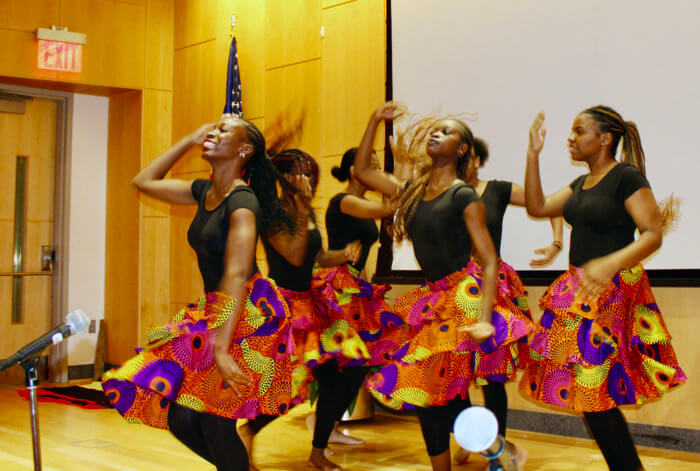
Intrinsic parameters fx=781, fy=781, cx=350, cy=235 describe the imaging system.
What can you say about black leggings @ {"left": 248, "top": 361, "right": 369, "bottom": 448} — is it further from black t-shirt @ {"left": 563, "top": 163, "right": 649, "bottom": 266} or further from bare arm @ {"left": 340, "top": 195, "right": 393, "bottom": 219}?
black t-shirt @ {"left": 563, "top": 163, "right": 649, "bottom": 266}

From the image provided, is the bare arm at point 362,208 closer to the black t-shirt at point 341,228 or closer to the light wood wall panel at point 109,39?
the black t-shirt at point 341,228

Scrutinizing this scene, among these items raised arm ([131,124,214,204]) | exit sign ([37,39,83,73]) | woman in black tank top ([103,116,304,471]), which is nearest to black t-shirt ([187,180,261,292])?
woman in black tank top ([103,116,304,471])

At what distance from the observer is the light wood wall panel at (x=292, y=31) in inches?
242

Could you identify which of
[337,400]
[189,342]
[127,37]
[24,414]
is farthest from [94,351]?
[189,342]

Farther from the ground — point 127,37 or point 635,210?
point 127,37

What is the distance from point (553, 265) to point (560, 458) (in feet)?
3.75

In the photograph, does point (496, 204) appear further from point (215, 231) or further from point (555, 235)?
point (215, 231)

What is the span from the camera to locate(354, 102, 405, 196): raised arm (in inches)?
139

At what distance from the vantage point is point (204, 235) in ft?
8.54

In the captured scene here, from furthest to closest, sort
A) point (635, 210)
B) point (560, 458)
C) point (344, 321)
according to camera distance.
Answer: point (560, 458) → point (344, 321) → point (635, 210)

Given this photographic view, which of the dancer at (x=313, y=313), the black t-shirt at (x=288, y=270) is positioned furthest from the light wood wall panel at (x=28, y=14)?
the black t-shirt at (x=288, y=270)

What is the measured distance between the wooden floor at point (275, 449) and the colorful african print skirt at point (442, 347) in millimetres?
985

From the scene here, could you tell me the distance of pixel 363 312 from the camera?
3.81m

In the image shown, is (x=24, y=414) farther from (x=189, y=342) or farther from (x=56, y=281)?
(x=189, y=342)
